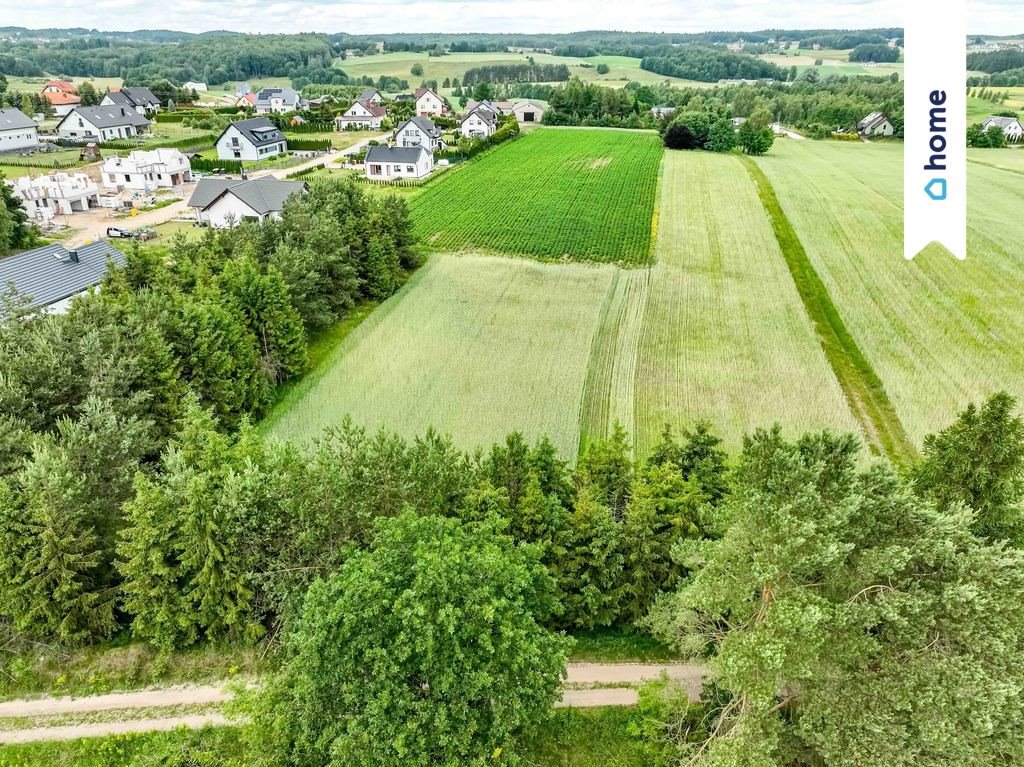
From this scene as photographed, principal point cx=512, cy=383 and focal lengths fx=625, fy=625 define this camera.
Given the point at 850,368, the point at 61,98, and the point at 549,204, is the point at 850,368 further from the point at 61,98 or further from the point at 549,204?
the point at 61,98

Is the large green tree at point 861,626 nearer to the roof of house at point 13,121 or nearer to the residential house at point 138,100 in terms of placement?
the roof of house at point 13,121

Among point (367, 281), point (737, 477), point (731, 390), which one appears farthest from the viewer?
point (367, 281)

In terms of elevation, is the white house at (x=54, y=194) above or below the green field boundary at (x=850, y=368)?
above

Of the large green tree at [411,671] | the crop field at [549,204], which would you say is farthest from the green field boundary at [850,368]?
the large green tree at [411,671]

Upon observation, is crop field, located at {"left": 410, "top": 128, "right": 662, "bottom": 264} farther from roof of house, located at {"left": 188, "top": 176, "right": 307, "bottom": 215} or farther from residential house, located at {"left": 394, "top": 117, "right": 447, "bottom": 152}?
roof of house, located at {"left": 188, "top": 176, "right": 307, "bottom": 215}

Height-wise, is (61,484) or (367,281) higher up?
(367,281)

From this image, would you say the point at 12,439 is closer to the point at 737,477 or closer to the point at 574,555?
the point at 574,555

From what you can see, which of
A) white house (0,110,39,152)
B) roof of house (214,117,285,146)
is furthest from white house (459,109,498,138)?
white house (0,110,39,152)

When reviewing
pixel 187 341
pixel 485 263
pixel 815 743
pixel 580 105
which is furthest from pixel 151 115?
pixel 815 743
